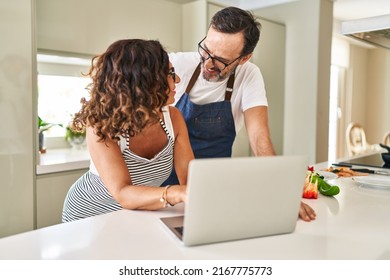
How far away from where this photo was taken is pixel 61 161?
228cm

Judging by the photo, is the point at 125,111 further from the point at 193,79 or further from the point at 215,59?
the point at 193,79

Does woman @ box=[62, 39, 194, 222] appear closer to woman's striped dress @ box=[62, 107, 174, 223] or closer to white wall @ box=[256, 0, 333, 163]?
woman's striped dress @ box=[62, 107, 174, 223]

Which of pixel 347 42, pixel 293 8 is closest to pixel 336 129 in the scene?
pixel 347 42

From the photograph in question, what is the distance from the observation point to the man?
4.73 feet

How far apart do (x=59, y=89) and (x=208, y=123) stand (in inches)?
71.0

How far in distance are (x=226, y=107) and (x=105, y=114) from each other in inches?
28.9

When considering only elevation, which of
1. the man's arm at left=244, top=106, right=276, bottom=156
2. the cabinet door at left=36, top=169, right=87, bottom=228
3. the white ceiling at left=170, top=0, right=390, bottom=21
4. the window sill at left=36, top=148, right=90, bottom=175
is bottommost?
the cabinet door at left=36, top=169, right=87, bottom=228

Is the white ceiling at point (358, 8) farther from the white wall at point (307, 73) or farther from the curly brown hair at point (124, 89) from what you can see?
the curly brown hair at point (124, 89)

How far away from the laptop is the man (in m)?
0.62

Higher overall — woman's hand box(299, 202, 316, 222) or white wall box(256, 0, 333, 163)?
white wall box(256, 0, 333, 163)

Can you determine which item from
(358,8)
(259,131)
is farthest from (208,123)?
(358,8)

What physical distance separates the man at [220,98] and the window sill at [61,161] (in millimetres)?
942

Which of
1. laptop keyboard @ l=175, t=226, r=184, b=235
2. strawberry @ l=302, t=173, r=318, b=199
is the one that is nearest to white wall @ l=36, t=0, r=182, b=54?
strawberry @ l=302, t=173, r=318, b=199

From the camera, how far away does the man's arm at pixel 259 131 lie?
1.44 meters
